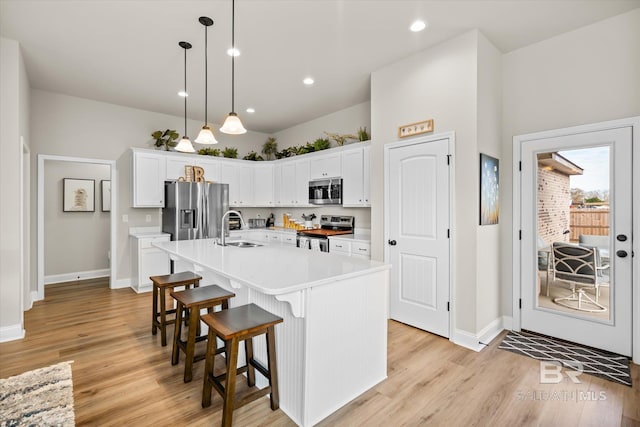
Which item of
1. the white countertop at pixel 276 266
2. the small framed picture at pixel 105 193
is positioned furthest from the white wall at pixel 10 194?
the small framed picture at pixel 105 193

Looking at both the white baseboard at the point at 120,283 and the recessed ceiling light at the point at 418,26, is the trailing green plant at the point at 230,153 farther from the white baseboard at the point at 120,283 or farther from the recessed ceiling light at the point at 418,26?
the recessed ceiling light at the point at 418,26

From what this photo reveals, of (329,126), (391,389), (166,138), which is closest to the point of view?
(391,389)

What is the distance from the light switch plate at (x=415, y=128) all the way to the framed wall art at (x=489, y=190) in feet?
1.96

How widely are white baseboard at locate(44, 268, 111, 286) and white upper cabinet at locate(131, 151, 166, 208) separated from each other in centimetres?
181

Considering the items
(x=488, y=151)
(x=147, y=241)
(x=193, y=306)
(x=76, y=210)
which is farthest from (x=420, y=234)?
(x=76, y=210)

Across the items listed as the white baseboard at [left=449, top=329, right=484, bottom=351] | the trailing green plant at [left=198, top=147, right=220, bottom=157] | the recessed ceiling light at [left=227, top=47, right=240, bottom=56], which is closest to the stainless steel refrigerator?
the trailing green plant at [left=198, top=147, right=220, bottom=157]

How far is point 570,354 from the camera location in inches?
108

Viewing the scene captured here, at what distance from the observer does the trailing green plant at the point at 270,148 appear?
671cm

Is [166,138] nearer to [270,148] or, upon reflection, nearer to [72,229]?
[270,148]

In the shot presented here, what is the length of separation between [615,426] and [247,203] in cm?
558

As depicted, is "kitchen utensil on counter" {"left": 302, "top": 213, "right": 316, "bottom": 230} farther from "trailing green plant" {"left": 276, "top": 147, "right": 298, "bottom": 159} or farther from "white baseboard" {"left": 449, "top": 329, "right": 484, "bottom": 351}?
"white baseboard" {"left": 449, "top": 329, "right": 484, "bottom": 351}

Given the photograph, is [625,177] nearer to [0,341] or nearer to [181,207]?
[181,207]

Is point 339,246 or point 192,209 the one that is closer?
point 339,246

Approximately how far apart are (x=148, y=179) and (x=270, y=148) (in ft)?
8.49
